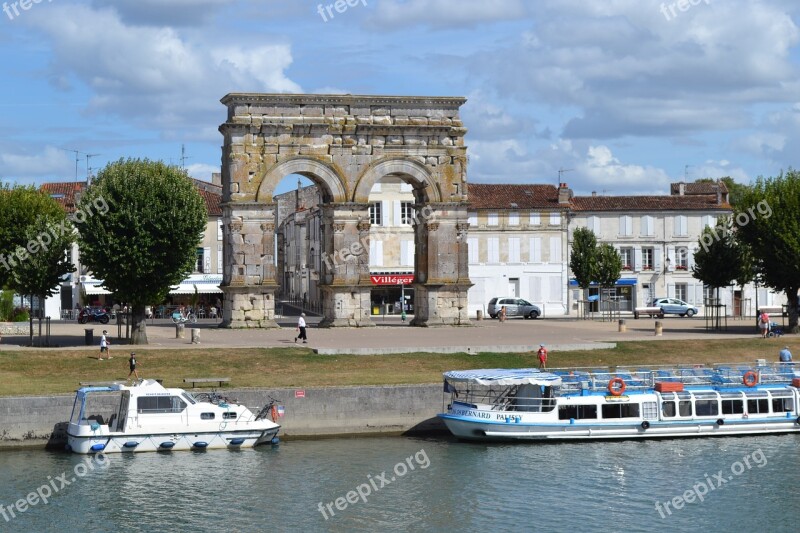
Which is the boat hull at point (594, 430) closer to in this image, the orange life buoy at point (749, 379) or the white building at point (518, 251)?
the orange life buoy at point (749, 379)

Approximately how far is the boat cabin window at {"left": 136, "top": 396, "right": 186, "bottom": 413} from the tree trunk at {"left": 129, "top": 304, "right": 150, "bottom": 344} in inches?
583

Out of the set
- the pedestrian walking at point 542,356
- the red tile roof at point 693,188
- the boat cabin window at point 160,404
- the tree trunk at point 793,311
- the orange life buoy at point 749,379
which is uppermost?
the red tile roof at point 693,188

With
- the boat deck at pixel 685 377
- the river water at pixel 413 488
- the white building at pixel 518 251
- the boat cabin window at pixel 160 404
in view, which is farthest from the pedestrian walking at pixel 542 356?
the white building at pixel 518 251

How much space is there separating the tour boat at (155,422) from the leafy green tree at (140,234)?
12848 mm

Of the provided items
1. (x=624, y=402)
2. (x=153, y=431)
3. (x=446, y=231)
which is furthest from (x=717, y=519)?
(x=446, y=231)

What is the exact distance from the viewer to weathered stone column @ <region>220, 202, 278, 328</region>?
64375 mm

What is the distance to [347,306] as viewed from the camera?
6569 cm

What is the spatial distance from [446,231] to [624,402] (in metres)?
23.3

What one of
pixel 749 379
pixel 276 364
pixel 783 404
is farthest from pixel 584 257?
pixel 783 404

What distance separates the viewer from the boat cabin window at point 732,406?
46.4 meters

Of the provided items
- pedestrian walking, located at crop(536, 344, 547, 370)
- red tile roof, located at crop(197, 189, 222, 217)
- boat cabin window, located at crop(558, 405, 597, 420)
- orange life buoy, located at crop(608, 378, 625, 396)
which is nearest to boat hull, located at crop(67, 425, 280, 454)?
boat cabin window, located at crop(558, 405, 597, 420)

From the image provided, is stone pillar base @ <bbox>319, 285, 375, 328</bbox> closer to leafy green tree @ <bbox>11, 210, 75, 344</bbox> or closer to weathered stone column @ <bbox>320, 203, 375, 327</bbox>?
weathered stone column @ <bbox>320, 203, 375, 327</bbox>

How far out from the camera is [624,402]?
45312 millimetres

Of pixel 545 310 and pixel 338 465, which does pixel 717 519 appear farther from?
pixel 545 310
